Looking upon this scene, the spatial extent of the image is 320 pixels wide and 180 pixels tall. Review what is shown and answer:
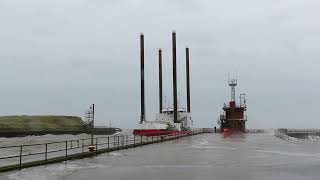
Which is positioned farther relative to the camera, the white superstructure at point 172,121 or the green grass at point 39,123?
the green grass at point 39,123

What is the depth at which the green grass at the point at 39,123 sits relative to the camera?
336ft

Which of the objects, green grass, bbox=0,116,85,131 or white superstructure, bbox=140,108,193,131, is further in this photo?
green grass, bbox=0,116,85,131

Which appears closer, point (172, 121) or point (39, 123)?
point (172, 121)

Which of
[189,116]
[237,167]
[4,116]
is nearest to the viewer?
[237,167]

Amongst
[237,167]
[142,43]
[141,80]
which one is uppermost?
[142,43]

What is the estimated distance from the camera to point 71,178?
61.5 ft

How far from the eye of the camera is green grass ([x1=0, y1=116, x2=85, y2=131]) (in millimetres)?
102562

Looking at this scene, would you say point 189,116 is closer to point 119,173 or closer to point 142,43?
point 142,43

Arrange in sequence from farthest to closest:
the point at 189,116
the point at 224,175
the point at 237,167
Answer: the point at 189,116
the point at 237,167
the point at 224,175

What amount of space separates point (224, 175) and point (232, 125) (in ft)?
313

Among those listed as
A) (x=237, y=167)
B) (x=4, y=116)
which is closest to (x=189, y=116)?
(x=4, y=116)

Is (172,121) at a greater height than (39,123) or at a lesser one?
greater

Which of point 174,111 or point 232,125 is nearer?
point 174,111

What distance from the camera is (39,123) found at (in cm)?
11375
